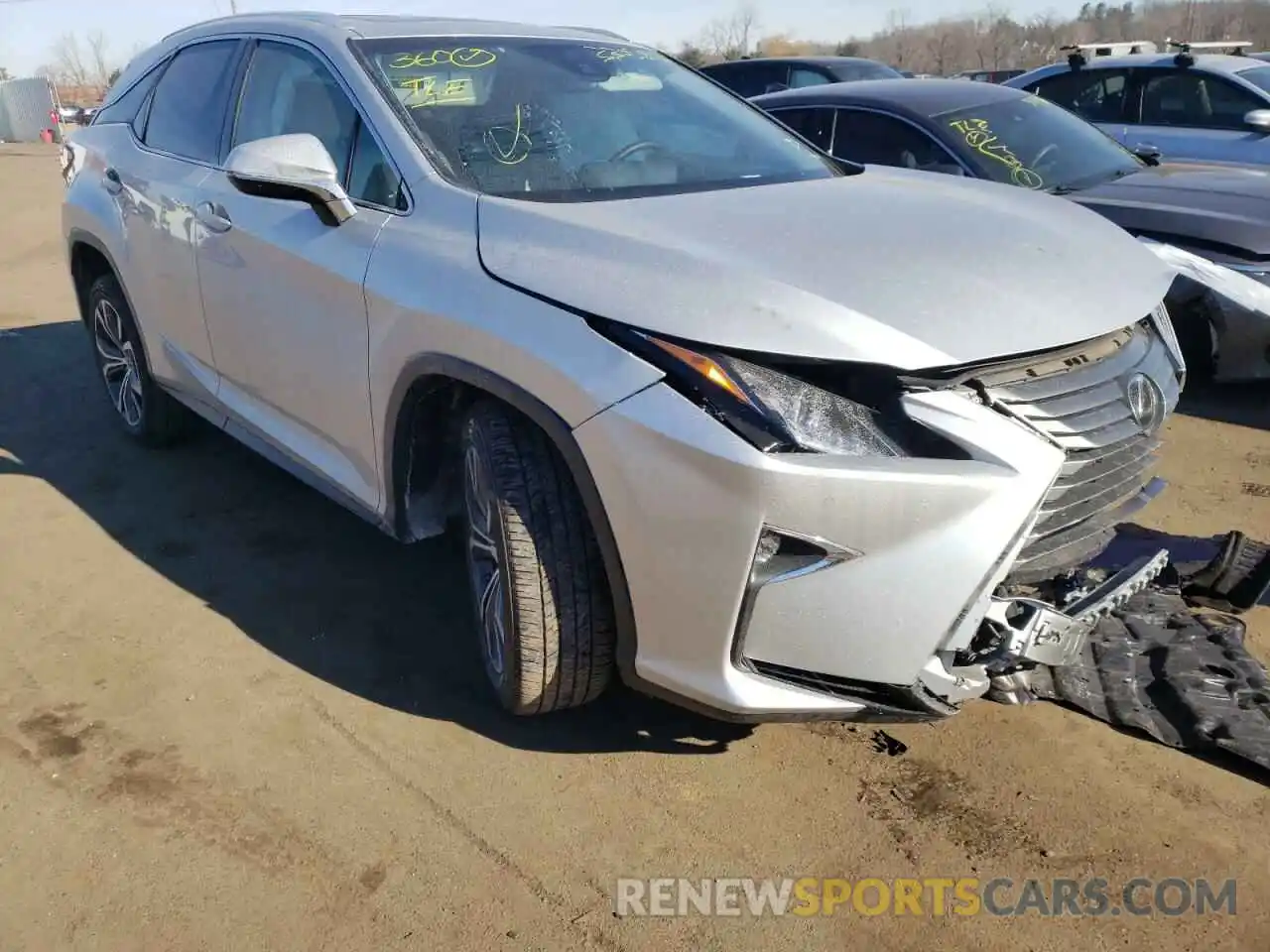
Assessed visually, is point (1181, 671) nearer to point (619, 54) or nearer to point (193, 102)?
point (619, 54)

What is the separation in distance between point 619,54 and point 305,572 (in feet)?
6.70

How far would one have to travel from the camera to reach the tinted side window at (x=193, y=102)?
13.0 ft

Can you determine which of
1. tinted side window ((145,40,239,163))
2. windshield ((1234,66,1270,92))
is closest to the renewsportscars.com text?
tinted side window ((145,40,239,163))

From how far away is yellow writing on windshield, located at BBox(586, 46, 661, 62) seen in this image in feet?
12.2

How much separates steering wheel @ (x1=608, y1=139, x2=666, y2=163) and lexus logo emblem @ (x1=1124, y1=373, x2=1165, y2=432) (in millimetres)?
1493

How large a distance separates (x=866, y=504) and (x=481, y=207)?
1.23 m

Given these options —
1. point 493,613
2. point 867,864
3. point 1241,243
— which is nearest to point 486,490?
point 493,613

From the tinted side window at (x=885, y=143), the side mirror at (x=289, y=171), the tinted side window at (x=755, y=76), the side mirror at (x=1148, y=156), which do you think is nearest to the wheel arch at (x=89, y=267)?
the side mirror at (x=289, y=171)

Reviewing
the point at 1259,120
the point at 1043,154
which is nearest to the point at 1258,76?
the point at 1259,120

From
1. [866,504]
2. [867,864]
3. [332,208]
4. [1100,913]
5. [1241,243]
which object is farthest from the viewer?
[1241,243]

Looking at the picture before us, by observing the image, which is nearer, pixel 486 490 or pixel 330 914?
pixel 330 914

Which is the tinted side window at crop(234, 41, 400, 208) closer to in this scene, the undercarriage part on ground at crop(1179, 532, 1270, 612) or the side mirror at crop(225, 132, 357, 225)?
the side mirror at crop(225, 132, 357, 225)

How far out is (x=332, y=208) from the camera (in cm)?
307

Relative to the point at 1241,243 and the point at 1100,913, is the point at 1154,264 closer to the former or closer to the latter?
the point at 1100,913
